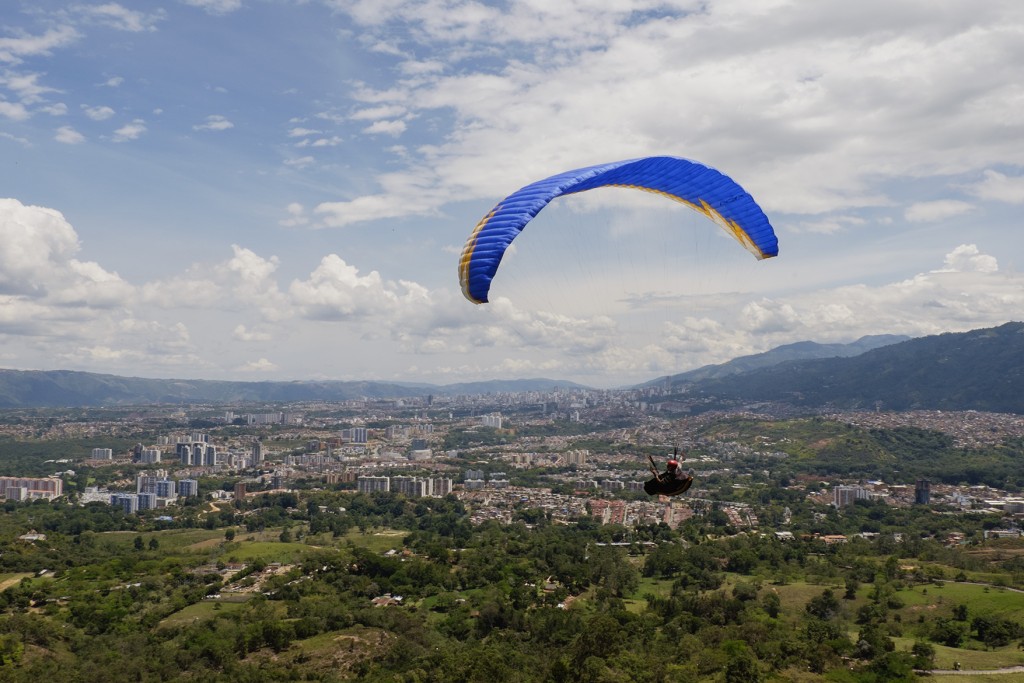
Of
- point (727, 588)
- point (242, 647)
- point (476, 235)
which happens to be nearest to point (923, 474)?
point (727, 588)

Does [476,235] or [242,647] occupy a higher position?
[476,235]

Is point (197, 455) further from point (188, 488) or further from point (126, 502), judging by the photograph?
point (126, 502)

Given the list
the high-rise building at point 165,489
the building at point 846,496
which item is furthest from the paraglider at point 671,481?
the high-rise building at point 165,489

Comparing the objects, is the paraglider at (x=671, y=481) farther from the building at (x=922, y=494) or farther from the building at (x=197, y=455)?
the building at (x=197, y=455)

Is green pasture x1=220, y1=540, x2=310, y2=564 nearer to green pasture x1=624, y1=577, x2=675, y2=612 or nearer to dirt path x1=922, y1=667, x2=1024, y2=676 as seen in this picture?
green pasture x1=624, y1=577, x2=675, y2=612

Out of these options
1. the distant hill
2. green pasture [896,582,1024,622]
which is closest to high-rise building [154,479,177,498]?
green pasture [896,582,1024,622]

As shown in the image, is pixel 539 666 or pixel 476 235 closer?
pixel 476 235

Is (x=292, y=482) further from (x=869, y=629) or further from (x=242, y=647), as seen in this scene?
(x=869, y=629)

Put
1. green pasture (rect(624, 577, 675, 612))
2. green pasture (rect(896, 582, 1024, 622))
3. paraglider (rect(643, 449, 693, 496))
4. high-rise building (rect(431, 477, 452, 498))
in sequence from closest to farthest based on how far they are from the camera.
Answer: paraglider (rect(643, 449, 693, 496)), green pasture (rect(896, 582, 1024, 622)), green pasture (rect(624, 577, 675, 612)), high-rise building (rect(431, 477, 452, 498))

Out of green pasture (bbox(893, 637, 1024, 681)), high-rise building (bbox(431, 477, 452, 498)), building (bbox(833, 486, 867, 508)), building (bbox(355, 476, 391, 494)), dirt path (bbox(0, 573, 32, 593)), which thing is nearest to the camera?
green pasture (bbox(893, 637, 1024, 681))
